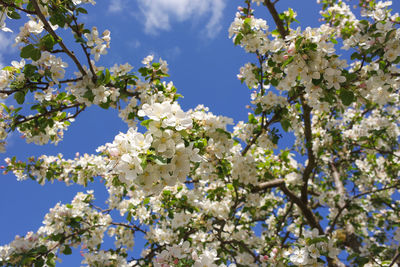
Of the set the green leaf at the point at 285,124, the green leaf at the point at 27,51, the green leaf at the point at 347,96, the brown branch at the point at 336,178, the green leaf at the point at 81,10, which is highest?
the brown branch at the point at 336,178

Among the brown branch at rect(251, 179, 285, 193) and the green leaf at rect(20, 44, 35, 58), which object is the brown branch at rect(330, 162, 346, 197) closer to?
the brown branch at rect(251, 179, 285, 193)

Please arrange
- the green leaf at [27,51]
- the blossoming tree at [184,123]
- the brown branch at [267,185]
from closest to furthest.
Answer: the blossoming tree at [184,123]
the green leaf at [27,51]
the brown branch at [267,185]

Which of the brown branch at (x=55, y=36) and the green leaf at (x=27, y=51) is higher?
the brown branch at (x=55, y=36)

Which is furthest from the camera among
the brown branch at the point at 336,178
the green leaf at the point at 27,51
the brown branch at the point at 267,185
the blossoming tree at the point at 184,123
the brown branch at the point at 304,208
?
the brown branch at the point at 336,178

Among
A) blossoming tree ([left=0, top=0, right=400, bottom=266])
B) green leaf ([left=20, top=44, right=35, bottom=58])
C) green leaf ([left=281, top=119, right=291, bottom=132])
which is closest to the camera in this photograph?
blossoming tree ([left=0, top=0, right=400, bottom=266])

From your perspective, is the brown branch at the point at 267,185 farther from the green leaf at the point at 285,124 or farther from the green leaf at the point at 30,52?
the green leaf at the point at 30,52

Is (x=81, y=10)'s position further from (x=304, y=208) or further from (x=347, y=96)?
(x=304, y=208)

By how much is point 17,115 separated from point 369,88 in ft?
11.7

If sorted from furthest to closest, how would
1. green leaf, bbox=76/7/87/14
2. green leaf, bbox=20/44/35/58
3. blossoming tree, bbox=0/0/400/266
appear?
green leaf, bbox=76/7/87/14 → green leaf, bbox=20/44/35/58 → blossoming tree, bbox=0/0/400/266

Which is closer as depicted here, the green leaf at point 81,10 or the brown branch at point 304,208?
the green leaf at point 81,10

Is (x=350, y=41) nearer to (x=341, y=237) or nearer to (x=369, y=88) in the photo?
(x=369, y=88)

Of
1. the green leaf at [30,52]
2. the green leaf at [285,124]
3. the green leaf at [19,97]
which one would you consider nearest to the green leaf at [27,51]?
the green leaf at [30,52]

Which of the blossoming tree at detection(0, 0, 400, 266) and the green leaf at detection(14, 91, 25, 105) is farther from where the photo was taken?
the green leaf at detection(14, 91, 25, 105)

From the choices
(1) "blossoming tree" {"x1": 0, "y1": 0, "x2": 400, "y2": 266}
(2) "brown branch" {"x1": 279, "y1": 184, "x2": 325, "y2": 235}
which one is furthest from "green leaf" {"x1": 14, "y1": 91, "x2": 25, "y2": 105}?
(2) "brown branch" {"x1": 279, "y1": 184, "x2": 325, "y2": 235}
